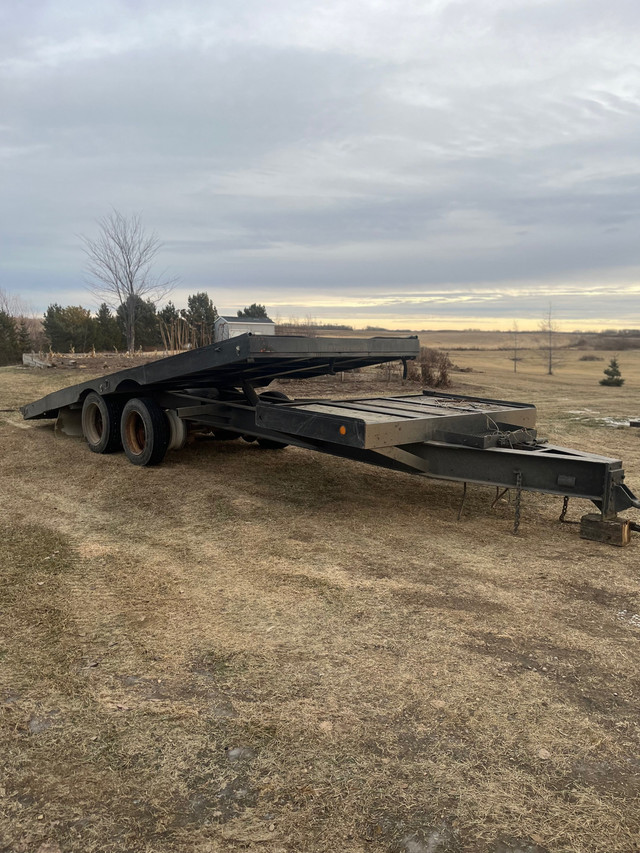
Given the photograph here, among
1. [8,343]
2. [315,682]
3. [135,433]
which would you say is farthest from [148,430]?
[8,343]

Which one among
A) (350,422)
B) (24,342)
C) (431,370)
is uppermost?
(24,342)

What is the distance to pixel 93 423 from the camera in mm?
8516

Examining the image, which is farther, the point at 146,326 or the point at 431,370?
the point at 146,326

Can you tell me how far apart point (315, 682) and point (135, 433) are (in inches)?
221

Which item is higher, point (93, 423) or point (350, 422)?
point (350, 422)

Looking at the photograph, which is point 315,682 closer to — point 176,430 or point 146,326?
point 176,430

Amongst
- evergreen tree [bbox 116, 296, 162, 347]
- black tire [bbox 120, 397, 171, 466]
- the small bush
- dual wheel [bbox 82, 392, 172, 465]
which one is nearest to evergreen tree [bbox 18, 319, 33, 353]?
evergreen tree [bbox 116, 296, 162, 347]

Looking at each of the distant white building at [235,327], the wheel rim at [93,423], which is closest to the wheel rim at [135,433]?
the wheel rim at [93,423]

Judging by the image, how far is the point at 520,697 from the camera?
2914mm

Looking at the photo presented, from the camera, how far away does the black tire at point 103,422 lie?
7926 millimetres

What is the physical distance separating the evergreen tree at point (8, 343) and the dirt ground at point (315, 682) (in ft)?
109

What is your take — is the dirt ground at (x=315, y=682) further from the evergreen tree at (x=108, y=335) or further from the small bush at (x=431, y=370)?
the evergreen tree at (x=108, y=335)

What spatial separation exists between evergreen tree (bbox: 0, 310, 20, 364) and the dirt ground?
33376mm

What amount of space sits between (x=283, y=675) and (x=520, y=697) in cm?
111
